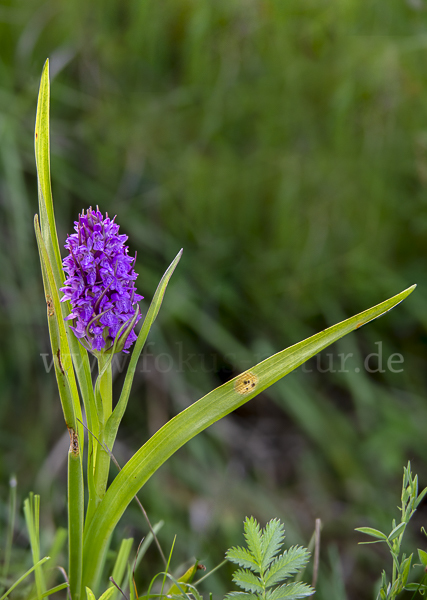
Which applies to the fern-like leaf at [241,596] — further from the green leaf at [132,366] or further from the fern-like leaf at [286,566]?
the green leaf at [132,366]

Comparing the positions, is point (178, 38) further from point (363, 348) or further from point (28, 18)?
point (363, 348)

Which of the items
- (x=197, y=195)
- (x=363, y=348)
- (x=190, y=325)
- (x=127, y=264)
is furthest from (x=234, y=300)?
(x=127, y=264)

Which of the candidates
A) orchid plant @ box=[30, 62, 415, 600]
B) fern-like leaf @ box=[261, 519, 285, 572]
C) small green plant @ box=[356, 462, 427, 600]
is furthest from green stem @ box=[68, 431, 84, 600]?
small green plant @ box=[356, 462, 427, 600]

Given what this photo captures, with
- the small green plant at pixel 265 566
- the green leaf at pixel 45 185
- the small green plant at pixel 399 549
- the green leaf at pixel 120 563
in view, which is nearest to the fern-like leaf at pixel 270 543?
the small green plant at pixel 265 566

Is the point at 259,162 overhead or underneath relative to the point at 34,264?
overhead

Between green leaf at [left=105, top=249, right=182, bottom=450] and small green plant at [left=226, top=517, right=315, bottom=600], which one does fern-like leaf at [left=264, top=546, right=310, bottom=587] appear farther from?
green leaf at [left=105, top=249, right=182, bottom=450]

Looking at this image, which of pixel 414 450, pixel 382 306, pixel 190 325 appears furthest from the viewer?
pixel 190 325

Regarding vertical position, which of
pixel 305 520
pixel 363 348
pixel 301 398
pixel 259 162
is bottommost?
pixel 305 520
